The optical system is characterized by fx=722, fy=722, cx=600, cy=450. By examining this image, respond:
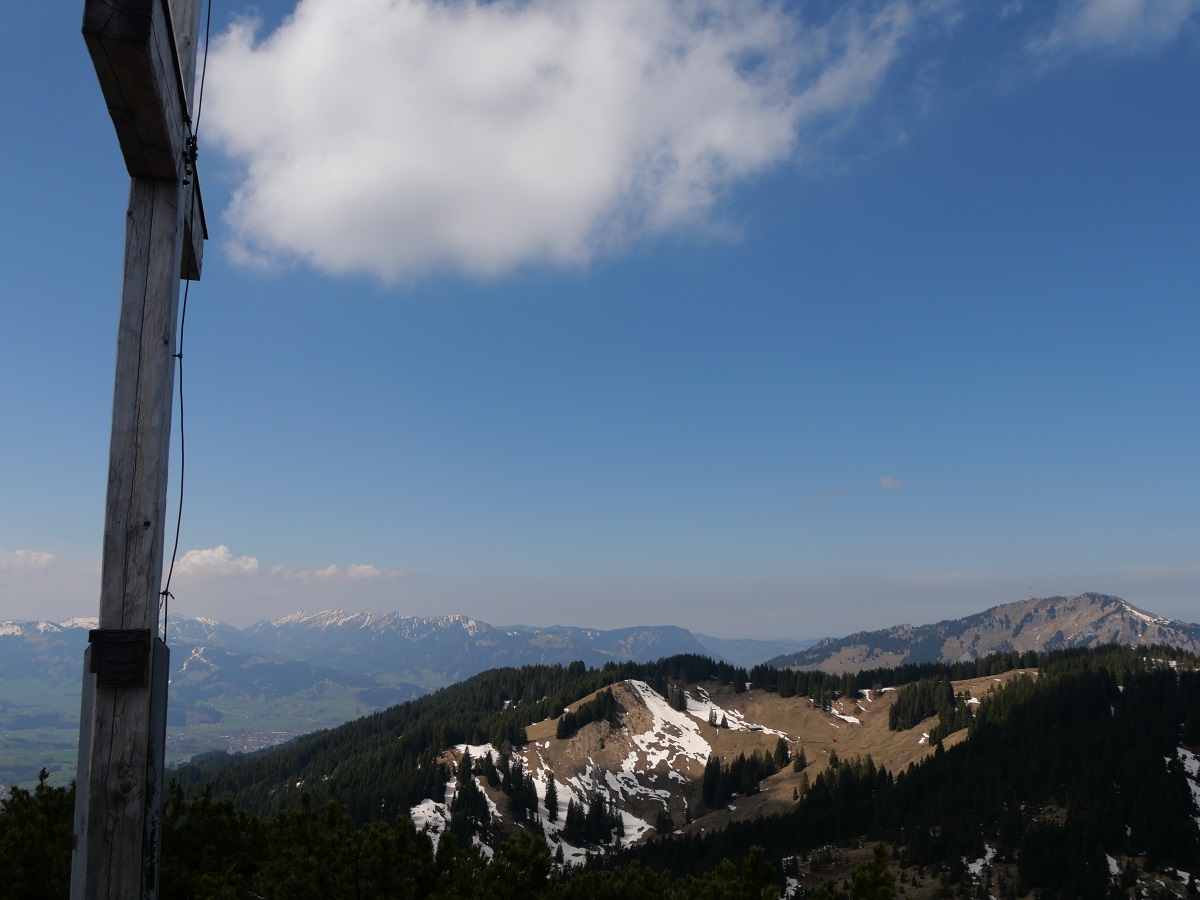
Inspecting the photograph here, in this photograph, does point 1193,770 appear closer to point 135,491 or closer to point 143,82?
point 135,491

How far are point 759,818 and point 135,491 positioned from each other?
148 metres

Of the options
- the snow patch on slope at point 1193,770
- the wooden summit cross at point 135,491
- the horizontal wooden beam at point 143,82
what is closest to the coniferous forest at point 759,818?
the snow patch on slope at point 1193,770

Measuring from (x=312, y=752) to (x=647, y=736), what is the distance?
86402mm

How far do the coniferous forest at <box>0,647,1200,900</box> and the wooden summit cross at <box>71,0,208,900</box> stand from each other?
1334cm

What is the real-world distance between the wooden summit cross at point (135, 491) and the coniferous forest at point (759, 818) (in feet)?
43.8

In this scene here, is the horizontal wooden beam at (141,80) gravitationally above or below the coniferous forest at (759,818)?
above

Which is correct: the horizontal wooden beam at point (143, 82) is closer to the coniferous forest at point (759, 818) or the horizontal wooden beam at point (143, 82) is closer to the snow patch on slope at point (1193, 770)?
the coniferous forest at point (759, 818)

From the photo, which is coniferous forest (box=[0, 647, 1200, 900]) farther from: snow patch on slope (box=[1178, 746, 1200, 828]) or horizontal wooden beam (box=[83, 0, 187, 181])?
horizontal wooden beam (box=[83, 0, 187, 181])

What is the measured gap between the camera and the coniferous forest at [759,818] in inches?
651

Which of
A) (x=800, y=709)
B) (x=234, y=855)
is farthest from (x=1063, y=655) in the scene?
(x=234, y=855)

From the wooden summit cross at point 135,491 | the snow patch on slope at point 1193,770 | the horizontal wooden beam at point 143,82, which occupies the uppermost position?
the horizontal wooden beam at point 143,82

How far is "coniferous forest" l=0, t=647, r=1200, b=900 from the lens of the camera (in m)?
16.5

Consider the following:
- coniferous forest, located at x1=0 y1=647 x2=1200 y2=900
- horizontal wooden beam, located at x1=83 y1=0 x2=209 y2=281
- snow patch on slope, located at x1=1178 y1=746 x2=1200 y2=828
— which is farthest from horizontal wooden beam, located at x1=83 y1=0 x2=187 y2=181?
snow patch on slope, located at x1=1178 y1=746 x2=1200 y2=828

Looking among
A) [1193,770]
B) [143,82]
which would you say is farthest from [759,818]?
[143,82]
